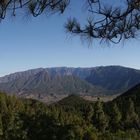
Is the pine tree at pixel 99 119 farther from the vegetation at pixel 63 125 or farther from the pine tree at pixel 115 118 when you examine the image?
the pine tree at pixel 115 118

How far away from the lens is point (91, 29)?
909 centimetres

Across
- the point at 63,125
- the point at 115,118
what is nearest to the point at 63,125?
the point at 63,125

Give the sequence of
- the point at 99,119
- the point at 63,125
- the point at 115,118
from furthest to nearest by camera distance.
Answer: the point at 115,118 < the point at 99,119 < the point at 63,125

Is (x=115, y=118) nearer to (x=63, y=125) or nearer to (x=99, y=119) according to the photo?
(x=99, y=119)

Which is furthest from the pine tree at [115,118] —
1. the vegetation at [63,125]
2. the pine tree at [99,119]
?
the pine tree at [99,119]

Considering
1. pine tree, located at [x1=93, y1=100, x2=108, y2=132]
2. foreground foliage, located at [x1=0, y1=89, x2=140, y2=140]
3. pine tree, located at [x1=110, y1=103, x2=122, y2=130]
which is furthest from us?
pine tree, located at [x1=110, y1=103, x2=122, y2=130]

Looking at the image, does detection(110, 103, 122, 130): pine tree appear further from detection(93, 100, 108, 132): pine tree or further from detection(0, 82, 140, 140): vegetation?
detection(93, 100, 108, 132): pine tree

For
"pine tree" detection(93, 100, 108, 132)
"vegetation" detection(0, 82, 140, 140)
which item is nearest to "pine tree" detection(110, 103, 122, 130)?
"vegetation" detection(0, 82, 140, 140)

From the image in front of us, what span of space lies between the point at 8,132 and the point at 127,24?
7814 centimetres

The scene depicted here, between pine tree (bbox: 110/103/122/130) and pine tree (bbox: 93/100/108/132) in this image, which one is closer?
pine tree (bbox: 93/100/108/132)

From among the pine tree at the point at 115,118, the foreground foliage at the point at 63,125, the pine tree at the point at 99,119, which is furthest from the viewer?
the pine tree at the point at 115,118

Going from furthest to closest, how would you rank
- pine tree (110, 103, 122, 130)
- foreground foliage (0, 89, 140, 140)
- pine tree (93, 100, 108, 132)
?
→ 1. pine tree (110, 103, 122, 130)
2. pine tree (93, 100, 108, 132)
3. foreground foliage (0, 89, 140, 140)

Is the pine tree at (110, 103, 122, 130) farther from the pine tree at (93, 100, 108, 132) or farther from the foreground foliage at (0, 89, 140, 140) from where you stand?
the pine tree at (93, 100, 108, 132)

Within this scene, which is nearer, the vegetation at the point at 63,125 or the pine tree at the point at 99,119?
the vegetation at the point at 63,125
